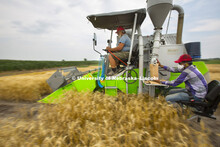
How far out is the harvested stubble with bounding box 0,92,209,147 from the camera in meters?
1.84

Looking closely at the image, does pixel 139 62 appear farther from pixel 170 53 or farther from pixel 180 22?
pixel 180 22

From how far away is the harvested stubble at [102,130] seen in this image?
184 cm

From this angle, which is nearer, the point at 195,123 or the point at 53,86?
the point at 195,123

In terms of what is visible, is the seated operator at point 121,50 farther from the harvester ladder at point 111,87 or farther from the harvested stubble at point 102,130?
the harvested stubble at point 102,130

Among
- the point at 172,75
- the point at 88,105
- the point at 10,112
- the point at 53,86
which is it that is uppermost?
the point at 172,75

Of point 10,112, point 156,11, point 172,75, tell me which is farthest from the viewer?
point 10,112

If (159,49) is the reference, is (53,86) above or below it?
below

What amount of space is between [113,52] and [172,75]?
6.59 feet

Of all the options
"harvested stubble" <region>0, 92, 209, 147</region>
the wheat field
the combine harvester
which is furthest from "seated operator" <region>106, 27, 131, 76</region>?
"harvested stubble" <region>0, 92, 209, 147</region>

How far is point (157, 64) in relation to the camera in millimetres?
3381

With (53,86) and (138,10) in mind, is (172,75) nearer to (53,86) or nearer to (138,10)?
(138,10)

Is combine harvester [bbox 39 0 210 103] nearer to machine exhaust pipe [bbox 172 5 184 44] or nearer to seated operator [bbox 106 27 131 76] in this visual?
seated operator [bbox 106 27 131 76]

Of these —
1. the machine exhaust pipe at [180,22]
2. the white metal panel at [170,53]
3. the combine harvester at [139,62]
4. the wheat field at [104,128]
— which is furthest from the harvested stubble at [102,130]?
the machine exhaust pipe at [180,22]

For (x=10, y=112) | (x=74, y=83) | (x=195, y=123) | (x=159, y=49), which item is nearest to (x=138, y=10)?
(x=159, y=49)
